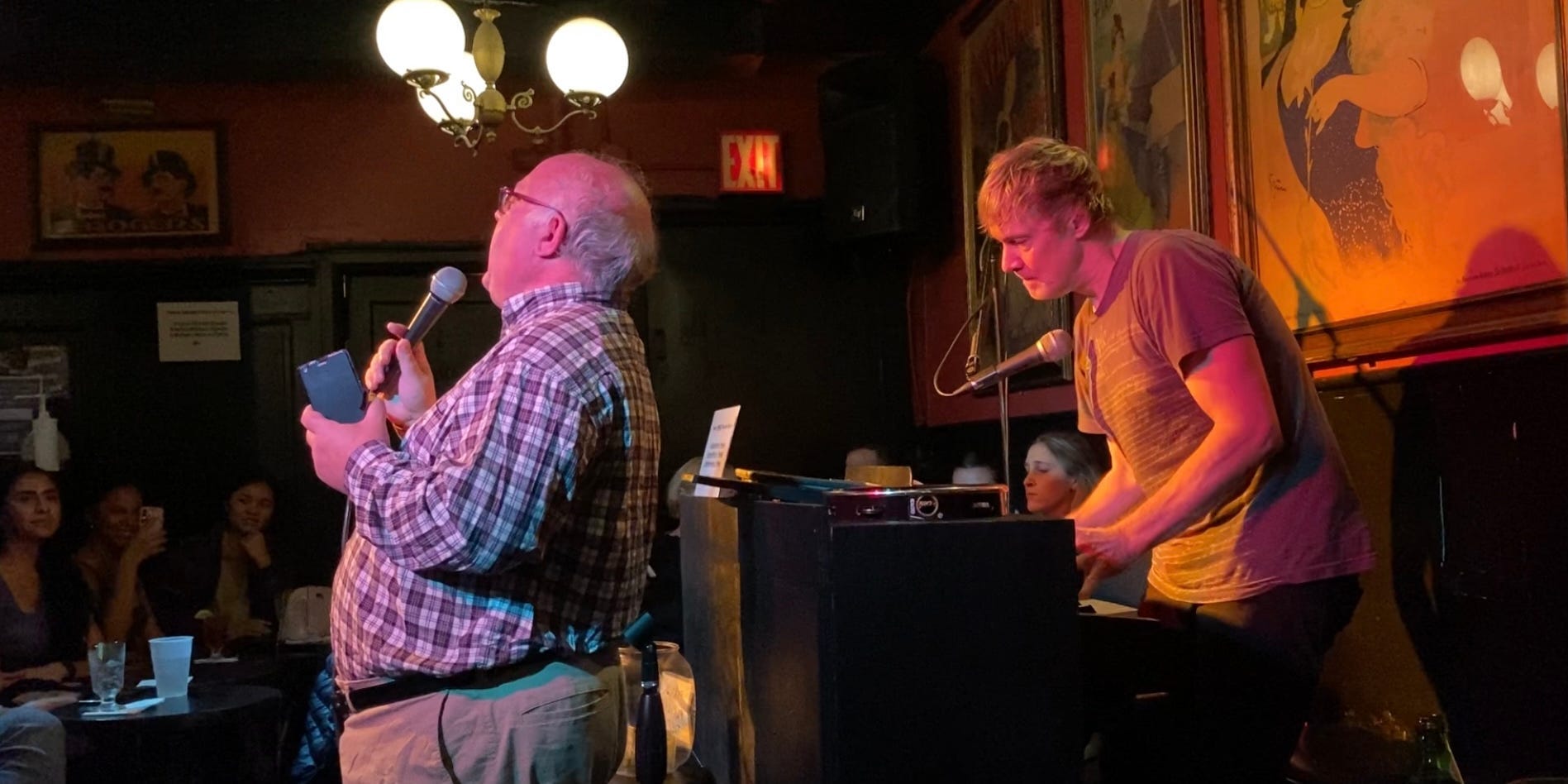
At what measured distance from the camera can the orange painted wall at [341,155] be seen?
5398mm

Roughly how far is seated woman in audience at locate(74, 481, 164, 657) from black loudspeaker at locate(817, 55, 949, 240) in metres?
2.98

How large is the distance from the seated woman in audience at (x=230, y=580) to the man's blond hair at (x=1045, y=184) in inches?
144

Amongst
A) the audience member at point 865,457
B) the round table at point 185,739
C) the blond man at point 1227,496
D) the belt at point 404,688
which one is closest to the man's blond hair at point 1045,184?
the blond man at point 1227,496

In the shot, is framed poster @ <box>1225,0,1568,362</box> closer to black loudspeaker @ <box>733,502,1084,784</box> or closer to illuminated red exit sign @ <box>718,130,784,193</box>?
black loudspeaker @ <box>733,502,1084,784</box>

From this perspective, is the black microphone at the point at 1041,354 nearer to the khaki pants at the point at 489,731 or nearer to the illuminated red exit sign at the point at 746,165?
the khaki pants at the point at 489,731

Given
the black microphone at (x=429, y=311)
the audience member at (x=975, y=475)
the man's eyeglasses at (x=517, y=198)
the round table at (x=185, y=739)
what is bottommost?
the round table at (x=185, y=739)

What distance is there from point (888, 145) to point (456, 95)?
1.80 m

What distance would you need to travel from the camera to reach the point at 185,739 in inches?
133

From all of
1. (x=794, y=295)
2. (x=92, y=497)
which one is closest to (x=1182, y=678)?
(x=794, y=295)

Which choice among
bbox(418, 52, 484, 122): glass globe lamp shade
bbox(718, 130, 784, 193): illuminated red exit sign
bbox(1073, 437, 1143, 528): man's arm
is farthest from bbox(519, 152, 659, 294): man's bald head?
bbox(718, 130, 784, 193): illuminated red exit sign

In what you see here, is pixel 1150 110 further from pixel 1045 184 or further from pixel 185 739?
pixel 185 739

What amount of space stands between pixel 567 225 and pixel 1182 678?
1.06 m

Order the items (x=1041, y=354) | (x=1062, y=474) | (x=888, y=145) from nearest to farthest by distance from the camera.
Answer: (x=1041, y=354), (x=1062, y=474), (x=888, y=145)

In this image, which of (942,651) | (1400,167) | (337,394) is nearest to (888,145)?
(1400,167)
